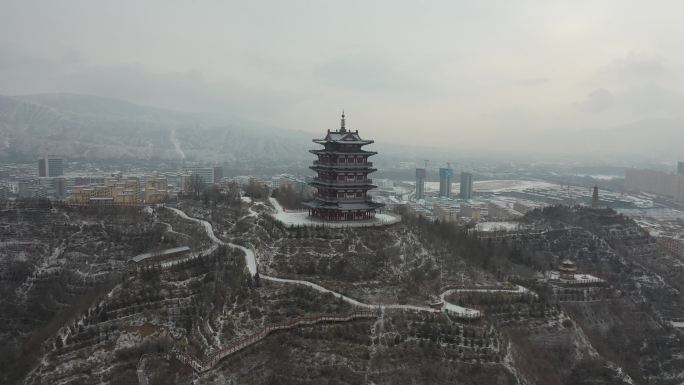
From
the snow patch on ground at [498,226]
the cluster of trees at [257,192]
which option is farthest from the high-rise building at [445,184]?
the cluster of trees at [257,192]

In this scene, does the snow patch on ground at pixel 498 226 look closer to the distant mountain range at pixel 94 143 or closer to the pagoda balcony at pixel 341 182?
the pagoda balcony at pixel 341 182

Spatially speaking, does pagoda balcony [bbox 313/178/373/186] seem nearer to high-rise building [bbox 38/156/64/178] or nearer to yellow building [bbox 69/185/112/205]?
yellow building [bbox 69/185/112/205]

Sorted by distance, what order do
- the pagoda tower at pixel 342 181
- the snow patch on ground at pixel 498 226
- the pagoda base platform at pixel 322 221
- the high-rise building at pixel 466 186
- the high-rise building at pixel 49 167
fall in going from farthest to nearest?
the high-rise building at pixel 466 186 → the high-rise building at pixel 49 167 → the snow patch on ground at pixel 498 226 → the pagoda tower at pixel 342 181 → the pagoda base platform at pixel 322 221

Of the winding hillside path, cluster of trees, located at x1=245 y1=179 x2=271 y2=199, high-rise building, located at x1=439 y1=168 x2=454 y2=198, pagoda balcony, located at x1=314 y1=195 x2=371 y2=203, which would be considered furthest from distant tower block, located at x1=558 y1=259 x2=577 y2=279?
high-rise building, located at x1=439 y1=168 x2=454 y2=198

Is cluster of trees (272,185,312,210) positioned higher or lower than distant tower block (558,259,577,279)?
higher

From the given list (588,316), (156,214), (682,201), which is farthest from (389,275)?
(682,201)

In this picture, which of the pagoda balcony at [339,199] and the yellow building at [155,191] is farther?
the yellow building at [155,191]

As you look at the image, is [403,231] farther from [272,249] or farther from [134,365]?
[134,365]
